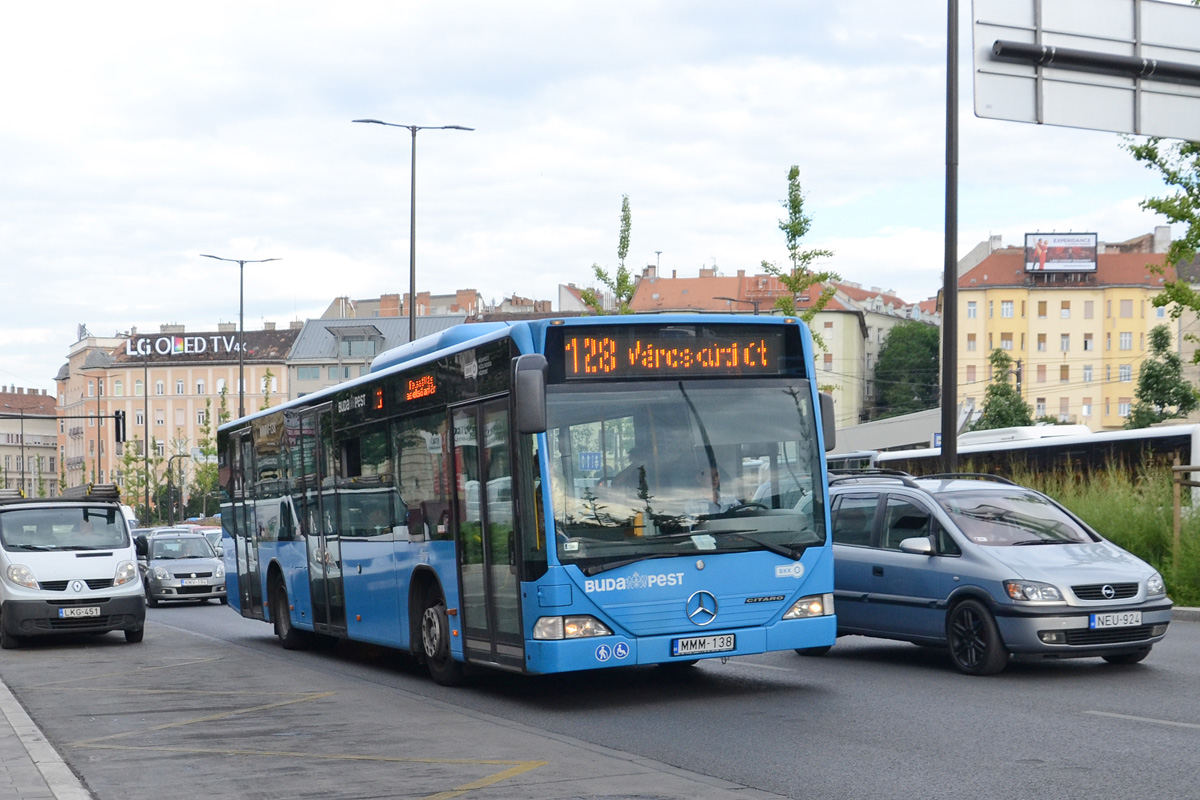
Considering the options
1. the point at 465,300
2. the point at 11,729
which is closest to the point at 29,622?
the point at 11,729

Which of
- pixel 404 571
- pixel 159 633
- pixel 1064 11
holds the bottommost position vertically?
pixel 159 633

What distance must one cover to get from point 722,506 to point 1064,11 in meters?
5.07

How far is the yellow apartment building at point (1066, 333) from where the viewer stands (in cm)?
13212

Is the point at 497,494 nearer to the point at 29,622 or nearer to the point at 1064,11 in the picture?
the point at 1064,11

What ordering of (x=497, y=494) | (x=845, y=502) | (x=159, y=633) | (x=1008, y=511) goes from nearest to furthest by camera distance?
A: (x=497, y=494), (x=1008, y=511), (x=845, y=502), (x=159, y=633)

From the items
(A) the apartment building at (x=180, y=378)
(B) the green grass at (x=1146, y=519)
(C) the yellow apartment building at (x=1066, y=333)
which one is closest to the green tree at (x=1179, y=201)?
(B) the green grass at (x=1146, y=519)

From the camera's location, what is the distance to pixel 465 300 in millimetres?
154125

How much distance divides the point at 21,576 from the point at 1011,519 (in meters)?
12.8

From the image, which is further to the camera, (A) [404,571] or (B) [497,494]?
(A) [404,571]

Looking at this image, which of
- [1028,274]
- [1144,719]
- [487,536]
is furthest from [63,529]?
[1028,274]

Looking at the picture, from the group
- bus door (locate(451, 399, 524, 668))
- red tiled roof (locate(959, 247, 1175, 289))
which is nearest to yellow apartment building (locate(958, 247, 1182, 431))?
red tiled roof (locate(959, 247, 1175, 289))

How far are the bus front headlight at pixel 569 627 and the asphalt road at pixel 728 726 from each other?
62 centimetres

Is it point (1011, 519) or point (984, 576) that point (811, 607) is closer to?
point (984, 576)

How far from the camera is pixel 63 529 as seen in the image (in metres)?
21.0
